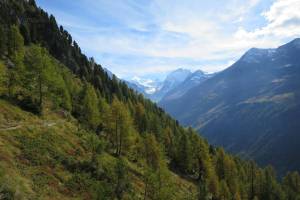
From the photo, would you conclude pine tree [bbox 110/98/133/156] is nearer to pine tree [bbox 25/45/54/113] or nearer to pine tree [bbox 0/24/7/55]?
pine tree [bbox 25/45/54/113]

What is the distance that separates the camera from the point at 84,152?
52594mm

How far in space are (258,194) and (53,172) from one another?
86.5m

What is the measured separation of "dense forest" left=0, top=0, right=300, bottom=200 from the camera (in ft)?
122

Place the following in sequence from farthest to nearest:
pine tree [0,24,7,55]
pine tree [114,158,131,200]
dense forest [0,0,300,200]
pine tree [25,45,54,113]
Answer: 1. pine tree [0,24,7,55]
2. pine tree [25,45,54,113]
3. pine tree [114,158,131,200]
4. dense forest [0,0,300,200]

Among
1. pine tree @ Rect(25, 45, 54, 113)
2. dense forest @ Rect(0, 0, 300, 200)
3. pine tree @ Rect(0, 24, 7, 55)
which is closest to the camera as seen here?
dense forest @ Rect(0, 0, 300, 200)

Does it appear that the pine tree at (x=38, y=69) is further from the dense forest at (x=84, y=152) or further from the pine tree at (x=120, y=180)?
the pine tree at (x=120, y=180)

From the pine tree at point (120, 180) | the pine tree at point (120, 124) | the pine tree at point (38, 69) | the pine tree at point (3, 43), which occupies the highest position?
the pine tree at point (3, 43)

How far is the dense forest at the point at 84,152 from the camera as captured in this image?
37.2 m

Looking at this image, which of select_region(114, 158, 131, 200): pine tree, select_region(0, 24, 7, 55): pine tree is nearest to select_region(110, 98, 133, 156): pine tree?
select_region(114, 158, 131, 200): pine tree

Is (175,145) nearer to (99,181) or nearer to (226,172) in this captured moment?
(226,172)

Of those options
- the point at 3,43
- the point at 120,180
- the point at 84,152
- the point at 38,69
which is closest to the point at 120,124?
the point at 84,152

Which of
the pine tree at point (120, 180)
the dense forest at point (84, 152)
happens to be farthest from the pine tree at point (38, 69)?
the pine tree at point (120, 180)

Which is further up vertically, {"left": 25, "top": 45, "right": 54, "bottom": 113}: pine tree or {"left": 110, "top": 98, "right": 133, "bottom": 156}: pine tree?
{"left": 25, "top": 45, "right": 54, "bottom": 113}: pine tree

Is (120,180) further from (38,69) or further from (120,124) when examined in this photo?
(38,69)
